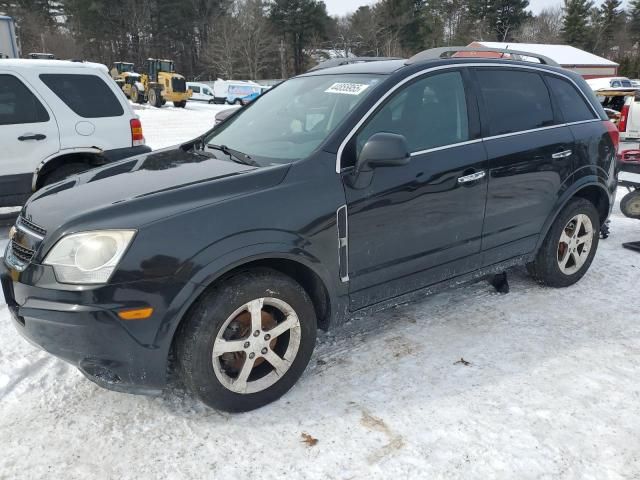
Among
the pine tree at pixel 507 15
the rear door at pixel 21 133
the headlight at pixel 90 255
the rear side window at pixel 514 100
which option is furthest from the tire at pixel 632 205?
the pine tree at pixel 507 15

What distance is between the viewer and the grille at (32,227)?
2574 millimetres

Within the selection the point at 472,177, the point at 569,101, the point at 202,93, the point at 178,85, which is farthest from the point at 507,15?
the point at 472,177

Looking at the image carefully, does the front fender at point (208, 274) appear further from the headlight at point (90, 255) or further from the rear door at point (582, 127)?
the rear door at point (582, 127)

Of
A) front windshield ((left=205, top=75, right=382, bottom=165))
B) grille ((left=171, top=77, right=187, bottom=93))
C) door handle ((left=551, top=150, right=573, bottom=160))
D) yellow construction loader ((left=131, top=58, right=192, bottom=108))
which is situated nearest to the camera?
front windshield ((left=205, top=75, right=382, bottom=165))

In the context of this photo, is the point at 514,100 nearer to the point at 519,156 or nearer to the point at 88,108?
the point at 519,156

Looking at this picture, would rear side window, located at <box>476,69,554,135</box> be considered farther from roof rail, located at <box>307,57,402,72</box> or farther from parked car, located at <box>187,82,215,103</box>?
parked car, located at <box>187,82,215,103</box>

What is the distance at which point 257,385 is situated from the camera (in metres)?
2.79

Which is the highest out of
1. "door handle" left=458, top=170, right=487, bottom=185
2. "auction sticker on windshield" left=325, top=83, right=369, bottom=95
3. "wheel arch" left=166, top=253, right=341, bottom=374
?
"auction sticker on windshield" left=325, top=83, right=369, bottom=95

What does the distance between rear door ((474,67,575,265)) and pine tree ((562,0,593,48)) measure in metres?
73.9

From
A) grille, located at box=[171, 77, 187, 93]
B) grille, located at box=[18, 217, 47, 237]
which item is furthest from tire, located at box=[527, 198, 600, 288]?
grille, located at box=[171, 77, 187, 93]

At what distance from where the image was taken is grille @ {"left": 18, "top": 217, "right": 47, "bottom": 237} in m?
2.57

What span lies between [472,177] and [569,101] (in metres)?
1.45

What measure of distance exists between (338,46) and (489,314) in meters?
66.6

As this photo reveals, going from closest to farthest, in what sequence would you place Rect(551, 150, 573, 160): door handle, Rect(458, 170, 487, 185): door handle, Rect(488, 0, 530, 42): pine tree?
Rect(458, 170, 487, 185): door handle → Rect(551, 150, 573, 160): door handle → Rect(488, 0, 530, 42): pine tree
